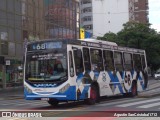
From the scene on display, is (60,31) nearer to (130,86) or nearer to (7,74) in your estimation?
(7,74)

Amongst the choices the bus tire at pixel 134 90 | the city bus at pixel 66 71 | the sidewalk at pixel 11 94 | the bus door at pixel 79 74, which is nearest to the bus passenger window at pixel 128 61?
the bus tire at pixel 134 90

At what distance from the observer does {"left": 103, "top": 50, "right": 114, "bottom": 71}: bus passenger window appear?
22297mm

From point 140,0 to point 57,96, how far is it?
139 m

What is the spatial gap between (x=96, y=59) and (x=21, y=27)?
2706 centimetres

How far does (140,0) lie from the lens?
154 m

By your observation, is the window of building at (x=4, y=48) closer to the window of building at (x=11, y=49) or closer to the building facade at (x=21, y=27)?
the building facade at (x=21, y=27)

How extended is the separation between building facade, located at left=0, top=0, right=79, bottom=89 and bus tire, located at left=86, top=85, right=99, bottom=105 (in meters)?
19.7

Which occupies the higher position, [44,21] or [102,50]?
[44,21]

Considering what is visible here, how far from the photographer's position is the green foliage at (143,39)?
77.4m

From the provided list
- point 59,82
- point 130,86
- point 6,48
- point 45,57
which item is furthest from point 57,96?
point 6,48

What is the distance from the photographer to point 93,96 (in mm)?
20547

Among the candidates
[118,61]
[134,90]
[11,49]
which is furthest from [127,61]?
[11,49]

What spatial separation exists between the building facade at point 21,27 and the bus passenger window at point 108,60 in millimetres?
17763

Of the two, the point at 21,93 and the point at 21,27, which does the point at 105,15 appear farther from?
the point at 21,93
